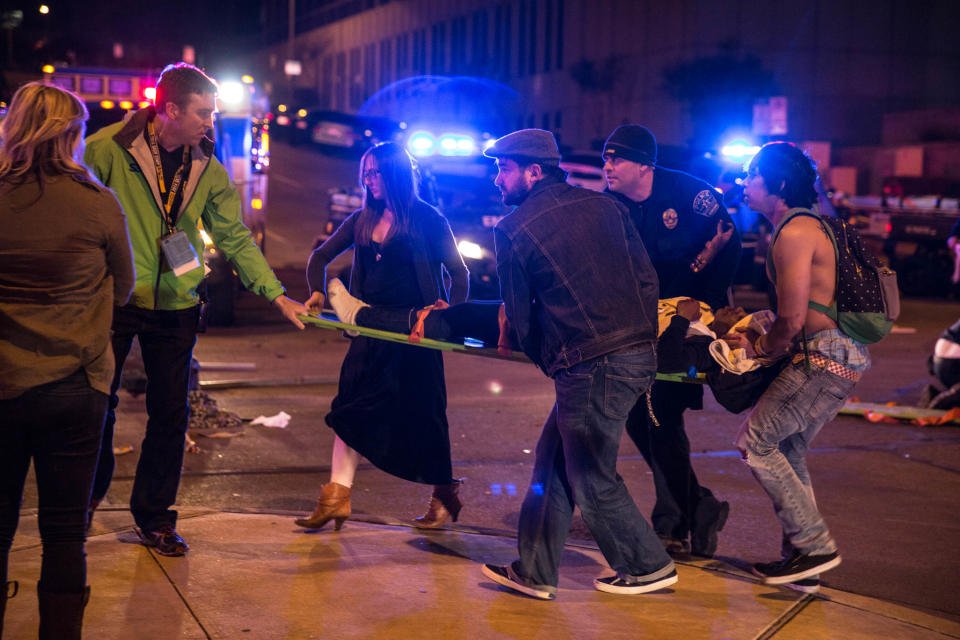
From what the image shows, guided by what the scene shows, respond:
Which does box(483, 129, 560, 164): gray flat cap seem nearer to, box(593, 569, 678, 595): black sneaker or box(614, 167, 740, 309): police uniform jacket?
box(614, 167, 740, 309): police uniform jacket

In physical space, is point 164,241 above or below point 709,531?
above

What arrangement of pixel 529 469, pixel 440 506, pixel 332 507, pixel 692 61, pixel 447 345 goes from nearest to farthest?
1. pixel 447 345
2. pixel 332 507
3. pixel 440 506
4. pixel 529 469
5. pixel 692 61

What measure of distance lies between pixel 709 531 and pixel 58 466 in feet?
10.2

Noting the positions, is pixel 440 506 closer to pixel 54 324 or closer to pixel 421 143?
pixel 54 324

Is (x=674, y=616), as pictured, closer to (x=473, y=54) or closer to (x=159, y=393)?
(x=159, y=393)

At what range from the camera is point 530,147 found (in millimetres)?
4570

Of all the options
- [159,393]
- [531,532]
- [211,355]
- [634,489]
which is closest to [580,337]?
[531,532]

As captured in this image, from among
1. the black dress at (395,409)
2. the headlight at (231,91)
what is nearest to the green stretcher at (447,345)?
the black dress at (395,409)

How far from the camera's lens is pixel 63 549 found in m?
3.67

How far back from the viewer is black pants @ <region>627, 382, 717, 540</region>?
5.38m

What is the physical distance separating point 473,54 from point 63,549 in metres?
58.9

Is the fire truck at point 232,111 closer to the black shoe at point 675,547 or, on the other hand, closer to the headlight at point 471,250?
the headlight at point 471,250

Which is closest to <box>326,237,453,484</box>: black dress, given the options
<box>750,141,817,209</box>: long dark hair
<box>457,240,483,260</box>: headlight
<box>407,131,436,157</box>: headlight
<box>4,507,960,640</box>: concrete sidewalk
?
<box>4,507,960,640</box>: concrete sidewalk

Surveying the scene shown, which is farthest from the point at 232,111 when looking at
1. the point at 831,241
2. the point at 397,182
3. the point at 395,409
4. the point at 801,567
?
the point at 801,567
